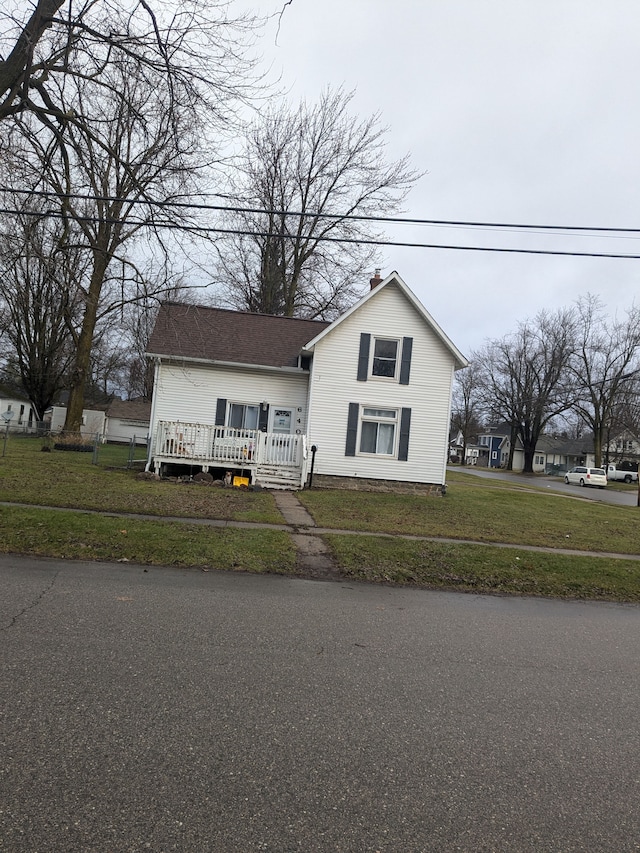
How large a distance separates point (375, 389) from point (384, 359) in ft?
3.42

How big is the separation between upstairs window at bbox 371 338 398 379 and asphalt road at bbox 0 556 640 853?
13593mm

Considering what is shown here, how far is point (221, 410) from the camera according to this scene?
1970cm

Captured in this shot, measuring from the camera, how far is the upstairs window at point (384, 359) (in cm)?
1922

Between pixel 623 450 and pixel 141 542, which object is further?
pixel 623 450

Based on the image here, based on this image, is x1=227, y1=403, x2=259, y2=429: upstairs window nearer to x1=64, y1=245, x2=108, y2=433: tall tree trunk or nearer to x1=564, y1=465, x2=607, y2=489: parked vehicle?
x1=64, y1=245, x2=108, y2=433: tall tree trunk

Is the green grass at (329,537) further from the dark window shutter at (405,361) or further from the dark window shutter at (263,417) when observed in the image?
the dark window shutter at (405,361)

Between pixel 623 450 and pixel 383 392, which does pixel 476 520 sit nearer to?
pixel 383 392

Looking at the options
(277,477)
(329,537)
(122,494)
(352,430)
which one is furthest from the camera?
(352,430)

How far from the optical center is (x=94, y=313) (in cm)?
2742

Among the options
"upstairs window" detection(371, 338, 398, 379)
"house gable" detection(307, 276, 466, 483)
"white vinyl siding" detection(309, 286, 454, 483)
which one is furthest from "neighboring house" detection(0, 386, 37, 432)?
"upstairs window" detection(371, 338, 398, 379)

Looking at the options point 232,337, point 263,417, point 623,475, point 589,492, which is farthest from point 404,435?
point 623,475

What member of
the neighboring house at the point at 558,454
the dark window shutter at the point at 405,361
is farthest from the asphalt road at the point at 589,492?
the neighboring house at the point at 558,454

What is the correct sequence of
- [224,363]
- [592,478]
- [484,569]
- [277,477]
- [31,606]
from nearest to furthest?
[31,606] → [484,569] → [277,477] → [224,363] → [592,478]

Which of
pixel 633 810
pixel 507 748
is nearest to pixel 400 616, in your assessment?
pixel 507 748
